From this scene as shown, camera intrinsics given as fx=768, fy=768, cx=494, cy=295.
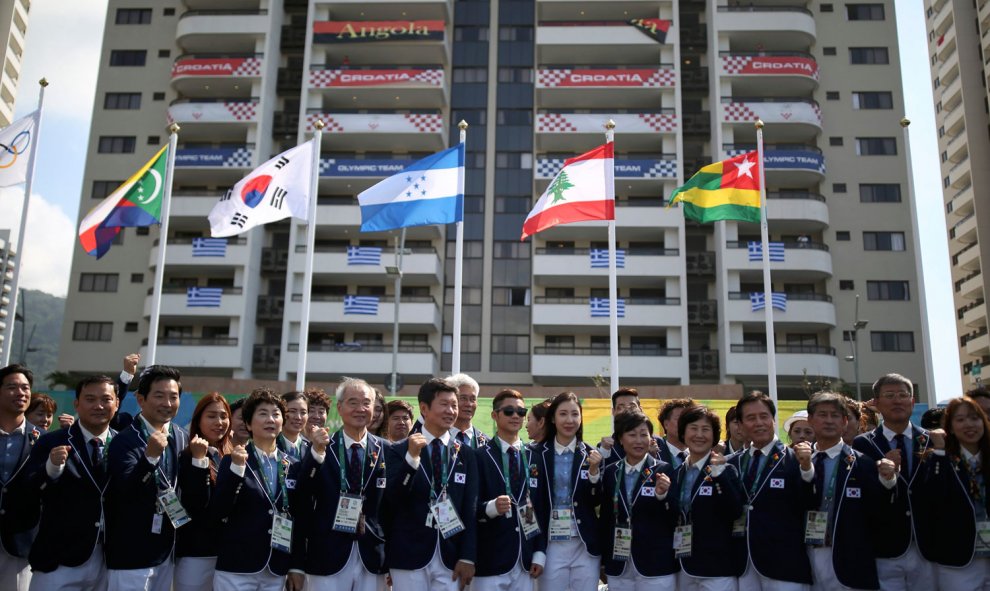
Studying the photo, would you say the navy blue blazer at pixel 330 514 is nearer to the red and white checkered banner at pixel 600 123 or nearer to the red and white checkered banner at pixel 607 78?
the red and white checkered banner at pixel 600 123

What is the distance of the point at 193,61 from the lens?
141 ft

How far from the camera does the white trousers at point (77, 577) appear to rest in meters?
5.73

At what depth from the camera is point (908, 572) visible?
6383mm

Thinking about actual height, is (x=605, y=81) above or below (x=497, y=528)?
above

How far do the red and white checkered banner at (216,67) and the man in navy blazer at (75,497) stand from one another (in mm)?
40458

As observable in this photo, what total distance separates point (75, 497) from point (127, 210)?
11.3 m

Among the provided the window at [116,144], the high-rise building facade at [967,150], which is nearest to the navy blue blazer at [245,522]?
the window at [116,144]

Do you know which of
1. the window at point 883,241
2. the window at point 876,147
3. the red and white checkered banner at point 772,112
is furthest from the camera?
the window at point 876,147

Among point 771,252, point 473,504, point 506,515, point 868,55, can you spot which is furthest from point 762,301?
point 473,504

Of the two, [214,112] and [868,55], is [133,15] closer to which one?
[214,112]

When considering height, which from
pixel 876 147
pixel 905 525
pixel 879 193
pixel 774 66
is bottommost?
pixel 905 525

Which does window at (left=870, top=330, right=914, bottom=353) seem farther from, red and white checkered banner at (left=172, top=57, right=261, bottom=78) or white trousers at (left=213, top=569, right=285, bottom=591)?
white trousers at (left=213, top=569, right=285, bottom=591)

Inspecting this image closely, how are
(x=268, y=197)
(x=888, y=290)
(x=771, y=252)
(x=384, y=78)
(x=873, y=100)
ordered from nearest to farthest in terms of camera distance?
(x=268, y=197) → (x=771, y=252) → (x=888, y=290) → (x=384, y=78) → (x=873, y=100)

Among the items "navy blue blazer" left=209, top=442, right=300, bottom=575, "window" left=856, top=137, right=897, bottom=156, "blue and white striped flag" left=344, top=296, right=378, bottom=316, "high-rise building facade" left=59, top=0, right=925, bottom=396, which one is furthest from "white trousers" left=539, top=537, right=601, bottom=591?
"window" left=856, top=137, right=897, bottom=156
